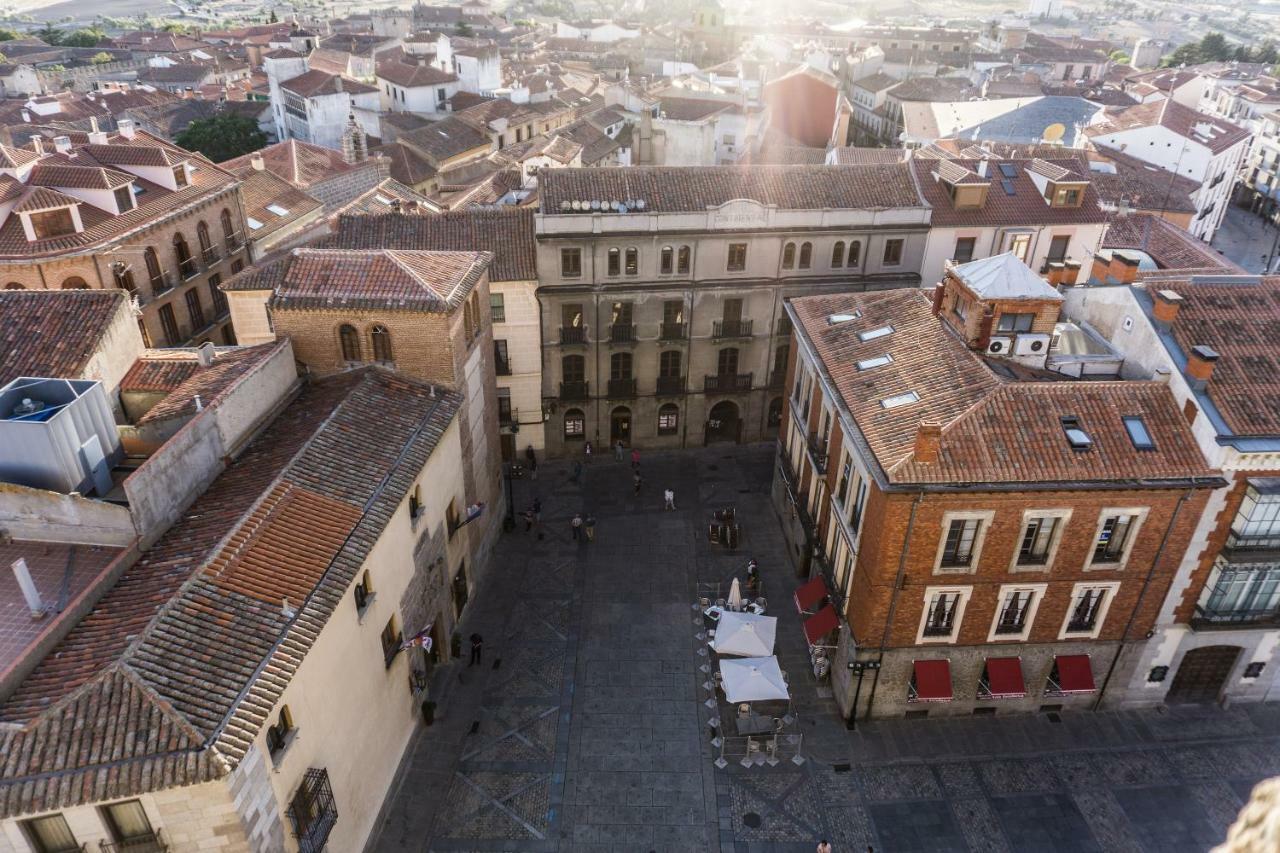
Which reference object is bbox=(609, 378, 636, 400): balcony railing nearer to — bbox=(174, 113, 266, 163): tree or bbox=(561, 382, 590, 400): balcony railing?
bbox=(561, 382, 590, 400): balcony railing

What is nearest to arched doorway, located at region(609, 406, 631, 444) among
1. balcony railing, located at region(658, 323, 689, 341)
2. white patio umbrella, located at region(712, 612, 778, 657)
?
balcony railing, located at region(658, 323, 689, 341)

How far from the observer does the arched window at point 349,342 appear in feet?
112

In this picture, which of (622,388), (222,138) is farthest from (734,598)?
(222,138)

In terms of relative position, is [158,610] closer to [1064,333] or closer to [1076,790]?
[1076,790]

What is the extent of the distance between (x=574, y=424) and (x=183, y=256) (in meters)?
25.3

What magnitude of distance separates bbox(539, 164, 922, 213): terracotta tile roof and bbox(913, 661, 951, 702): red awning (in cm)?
2575

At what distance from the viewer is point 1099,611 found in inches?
1237

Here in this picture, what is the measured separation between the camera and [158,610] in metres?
21.6

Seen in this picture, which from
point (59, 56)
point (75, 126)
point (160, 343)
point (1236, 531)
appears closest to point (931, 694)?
point (1236, 531)

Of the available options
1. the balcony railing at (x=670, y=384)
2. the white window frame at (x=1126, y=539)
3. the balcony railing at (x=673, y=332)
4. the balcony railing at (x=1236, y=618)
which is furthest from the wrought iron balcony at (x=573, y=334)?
the balcony railing at (x=1236, y=618)

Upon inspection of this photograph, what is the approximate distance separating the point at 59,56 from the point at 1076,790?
182230 mm

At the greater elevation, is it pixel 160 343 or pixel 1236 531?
pixel 1236 531

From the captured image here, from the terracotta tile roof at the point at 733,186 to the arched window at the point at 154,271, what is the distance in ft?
73.9

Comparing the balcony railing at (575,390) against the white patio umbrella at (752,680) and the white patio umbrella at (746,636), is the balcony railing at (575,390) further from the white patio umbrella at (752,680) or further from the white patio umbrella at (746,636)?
the white patio umbrella at (752,680)
